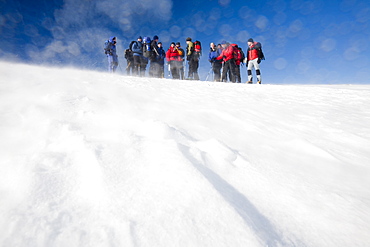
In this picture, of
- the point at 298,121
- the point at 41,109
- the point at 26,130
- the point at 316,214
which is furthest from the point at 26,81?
the point at 298,121

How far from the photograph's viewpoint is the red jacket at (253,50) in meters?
6.31

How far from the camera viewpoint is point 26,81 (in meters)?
2.46

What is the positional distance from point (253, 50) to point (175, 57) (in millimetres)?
3505

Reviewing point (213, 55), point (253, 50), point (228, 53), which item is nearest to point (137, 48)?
point (213, 55)

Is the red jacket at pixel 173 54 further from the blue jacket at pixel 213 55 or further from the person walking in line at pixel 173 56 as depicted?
the blue jacket at pixel 213 55

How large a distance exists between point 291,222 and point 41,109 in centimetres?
195

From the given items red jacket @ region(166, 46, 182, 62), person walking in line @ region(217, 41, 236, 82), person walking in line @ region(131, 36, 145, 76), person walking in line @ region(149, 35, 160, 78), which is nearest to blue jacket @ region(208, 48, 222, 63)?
person walking in line @ region(217, 41, 236, 82)

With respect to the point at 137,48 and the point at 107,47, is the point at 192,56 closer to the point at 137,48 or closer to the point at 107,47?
the point at 137,48

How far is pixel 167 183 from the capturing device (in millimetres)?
808

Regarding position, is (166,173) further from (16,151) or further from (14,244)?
(16,151)

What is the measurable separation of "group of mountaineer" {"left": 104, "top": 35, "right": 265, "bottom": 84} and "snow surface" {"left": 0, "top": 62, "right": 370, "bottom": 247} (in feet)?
19.6

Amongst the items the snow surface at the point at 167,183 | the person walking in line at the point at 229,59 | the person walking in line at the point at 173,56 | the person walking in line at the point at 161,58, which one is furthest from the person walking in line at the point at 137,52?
the snow surface at the point at 167,183

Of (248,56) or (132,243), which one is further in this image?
(248,56)

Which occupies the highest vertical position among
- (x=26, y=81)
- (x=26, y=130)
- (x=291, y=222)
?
(x=26, y=81)
